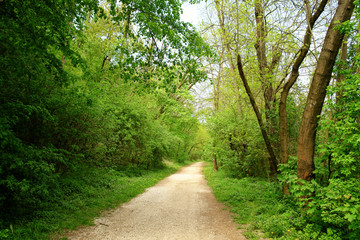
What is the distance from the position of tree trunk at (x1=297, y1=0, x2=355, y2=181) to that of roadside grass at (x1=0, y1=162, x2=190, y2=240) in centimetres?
578

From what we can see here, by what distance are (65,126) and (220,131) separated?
8592 mm

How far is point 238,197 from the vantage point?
25.4ft

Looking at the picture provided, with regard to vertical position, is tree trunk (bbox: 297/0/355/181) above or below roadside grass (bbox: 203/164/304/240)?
above

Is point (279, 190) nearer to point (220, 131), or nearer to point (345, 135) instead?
point (345, 135)

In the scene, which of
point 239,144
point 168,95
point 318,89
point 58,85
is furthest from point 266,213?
point 58,85

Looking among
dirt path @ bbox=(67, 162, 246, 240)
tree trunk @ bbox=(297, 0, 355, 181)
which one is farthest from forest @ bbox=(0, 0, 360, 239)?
dirt path @ bbox=(67, 162, 246, 240)

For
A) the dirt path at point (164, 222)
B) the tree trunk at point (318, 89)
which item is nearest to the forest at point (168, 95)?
the tree trunk at point (318, 89)

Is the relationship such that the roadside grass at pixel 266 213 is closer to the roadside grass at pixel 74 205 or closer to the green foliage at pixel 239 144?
the green foliage at pixel 239 144

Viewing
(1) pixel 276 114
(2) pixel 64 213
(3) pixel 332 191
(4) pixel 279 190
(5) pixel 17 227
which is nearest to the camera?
(3) pixel 332 191

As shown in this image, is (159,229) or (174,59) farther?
(174,59)

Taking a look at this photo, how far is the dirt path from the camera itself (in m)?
4.55

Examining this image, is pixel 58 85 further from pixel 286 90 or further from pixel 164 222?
pixel 286 90

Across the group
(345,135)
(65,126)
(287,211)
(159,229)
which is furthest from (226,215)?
(65,126)

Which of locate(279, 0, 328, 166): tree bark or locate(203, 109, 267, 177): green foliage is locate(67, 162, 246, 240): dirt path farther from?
locate(203, 109, 267, 177): green foliage
